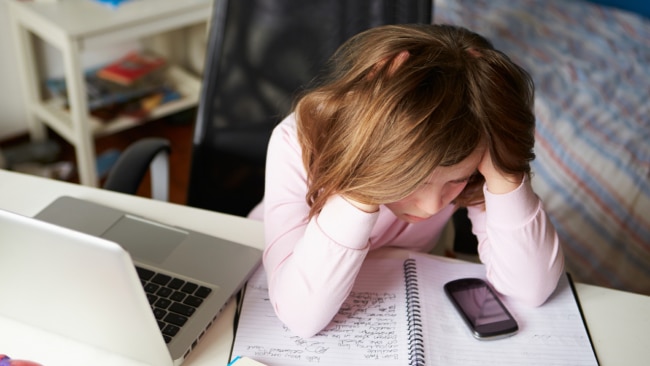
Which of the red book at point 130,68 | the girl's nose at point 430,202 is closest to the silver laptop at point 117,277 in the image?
the girl's nose at point 430,202

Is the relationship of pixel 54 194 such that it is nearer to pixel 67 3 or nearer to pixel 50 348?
pixel 50 348

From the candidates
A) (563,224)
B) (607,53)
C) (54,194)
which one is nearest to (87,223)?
(54,194)

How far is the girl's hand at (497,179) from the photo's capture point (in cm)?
→ 88

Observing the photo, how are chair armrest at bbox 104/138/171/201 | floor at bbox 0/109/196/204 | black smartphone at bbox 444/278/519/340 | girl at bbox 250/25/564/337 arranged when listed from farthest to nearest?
floor at bbox 0/109/196/204 < chair armrest at bbox 104/138/171/201 < black smartphone at bbox 444/278/519/340 < girl at bbox 250/25/564/337

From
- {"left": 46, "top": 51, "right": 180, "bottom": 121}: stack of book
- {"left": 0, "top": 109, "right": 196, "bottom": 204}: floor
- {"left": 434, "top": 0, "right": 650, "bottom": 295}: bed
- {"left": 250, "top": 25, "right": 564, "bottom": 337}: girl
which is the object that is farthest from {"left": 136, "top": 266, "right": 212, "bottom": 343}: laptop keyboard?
{"left": 46, "top": 51, "right": 180, "bottom": 121}: stack of book

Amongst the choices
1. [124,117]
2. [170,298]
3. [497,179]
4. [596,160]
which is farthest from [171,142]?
[497,179]

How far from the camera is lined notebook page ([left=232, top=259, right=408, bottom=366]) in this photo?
822 millimetres

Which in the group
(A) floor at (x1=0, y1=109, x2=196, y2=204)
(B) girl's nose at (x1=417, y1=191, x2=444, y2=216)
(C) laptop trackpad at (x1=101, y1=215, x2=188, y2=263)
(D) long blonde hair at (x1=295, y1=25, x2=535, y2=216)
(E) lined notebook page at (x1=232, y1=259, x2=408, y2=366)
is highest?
(D) long blonde hair at (x1=295, y1=25, x2=535, y2=216)

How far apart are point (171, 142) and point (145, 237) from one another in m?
1.42

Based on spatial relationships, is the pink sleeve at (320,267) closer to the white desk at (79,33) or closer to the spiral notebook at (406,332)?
the spiral notebook at (406,332)

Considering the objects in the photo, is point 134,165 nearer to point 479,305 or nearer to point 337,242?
point 337,242

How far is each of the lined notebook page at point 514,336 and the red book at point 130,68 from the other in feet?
5.07

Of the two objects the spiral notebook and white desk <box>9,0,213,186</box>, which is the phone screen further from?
white desk <box>9,0,213,186</box>


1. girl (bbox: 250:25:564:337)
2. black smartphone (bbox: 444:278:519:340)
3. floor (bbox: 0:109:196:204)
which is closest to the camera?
girl (bbox: 250:25:564:337)
